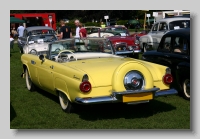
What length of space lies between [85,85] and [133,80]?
74 centimetres

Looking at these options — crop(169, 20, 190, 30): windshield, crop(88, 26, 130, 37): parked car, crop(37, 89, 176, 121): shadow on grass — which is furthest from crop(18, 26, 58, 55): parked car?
crop(37, 89, 176, 121): shadow on grass

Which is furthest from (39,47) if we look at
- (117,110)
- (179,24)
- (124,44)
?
(117,110)

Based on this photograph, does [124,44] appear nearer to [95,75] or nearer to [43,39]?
[43,39]

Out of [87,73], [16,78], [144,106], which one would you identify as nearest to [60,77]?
[87,73]

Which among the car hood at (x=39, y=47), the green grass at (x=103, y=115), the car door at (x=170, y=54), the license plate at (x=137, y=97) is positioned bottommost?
the green grass at (x=103, y=115)

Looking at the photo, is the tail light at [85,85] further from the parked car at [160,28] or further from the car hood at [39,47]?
the parked car at [160,28]

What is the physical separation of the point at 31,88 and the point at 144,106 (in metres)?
2.95

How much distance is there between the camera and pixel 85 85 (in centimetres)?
562

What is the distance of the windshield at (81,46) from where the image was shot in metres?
7.37

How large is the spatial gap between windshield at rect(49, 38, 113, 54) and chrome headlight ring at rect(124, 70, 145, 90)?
1.79 metres

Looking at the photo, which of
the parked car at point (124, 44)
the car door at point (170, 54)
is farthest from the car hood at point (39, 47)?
the car door at point (170, 54)

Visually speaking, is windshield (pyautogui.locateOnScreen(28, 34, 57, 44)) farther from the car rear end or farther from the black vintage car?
the car rear end

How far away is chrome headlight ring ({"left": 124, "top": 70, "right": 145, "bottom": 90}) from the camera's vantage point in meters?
5.71

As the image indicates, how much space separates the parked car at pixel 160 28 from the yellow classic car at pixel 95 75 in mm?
7072
